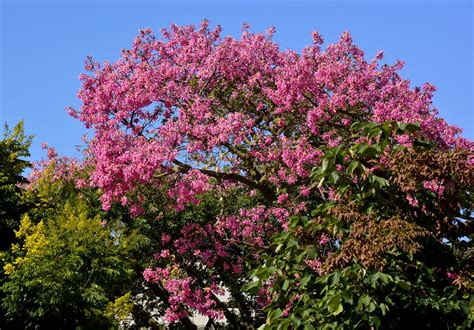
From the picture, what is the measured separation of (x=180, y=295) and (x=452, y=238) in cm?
867

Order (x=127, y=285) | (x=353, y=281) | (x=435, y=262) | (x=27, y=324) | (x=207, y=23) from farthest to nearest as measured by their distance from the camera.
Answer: (x=127, y=285)
(x=207, y=23)
(x=27, y=324)
(x=435, y=262)
(x=353, y=281)

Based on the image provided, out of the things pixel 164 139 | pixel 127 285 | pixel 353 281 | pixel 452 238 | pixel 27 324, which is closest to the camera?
pixel 353 281

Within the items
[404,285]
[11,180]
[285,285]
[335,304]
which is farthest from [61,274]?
[404,285]

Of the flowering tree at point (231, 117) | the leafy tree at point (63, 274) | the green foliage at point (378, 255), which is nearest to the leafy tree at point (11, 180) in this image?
the leafy tree at point (63, 274)

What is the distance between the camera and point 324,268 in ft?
20.2

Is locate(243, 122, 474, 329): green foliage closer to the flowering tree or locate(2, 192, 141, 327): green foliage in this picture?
the flowering tree

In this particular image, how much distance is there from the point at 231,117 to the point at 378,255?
7.67 m

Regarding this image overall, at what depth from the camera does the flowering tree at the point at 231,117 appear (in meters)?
12.9

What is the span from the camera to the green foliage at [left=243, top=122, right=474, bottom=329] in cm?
589

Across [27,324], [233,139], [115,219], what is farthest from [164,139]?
[115,219]

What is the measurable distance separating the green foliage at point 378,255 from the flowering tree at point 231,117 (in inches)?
204

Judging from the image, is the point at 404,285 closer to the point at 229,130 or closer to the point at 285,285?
the point at 285,285

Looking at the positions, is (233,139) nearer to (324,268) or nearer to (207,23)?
(207,23)

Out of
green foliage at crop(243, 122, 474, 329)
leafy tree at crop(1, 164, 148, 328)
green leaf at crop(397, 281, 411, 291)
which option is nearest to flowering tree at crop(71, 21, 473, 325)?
leafy tree at crop(1, 164, 148, 328)
